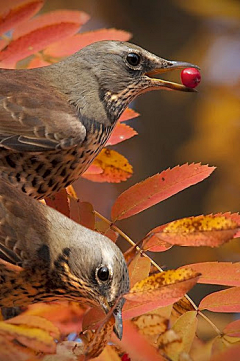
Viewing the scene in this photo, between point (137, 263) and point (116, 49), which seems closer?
point (137, 263)

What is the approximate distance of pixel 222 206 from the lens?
2316mm

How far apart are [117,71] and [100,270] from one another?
494mm

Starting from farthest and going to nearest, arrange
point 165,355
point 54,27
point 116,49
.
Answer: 1. point 116,49
2. point 54,27
3. point 165,355

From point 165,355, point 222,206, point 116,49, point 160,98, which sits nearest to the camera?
point 165,355

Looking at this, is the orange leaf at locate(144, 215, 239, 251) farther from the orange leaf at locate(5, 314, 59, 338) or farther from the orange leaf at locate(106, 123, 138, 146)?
the orange leaf at locate(106, 123, 138, 146)

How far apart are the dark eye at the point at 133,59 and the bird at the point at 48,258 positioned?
1.37ft

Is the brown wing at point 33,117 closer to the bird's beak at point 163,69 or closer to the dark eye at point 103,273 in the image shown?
the bird's beak at point 163,69

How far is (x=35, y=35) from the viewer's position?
1163 mm

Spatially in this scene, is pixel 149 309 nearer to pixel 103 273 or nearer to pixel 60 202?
→ pixel 103 273

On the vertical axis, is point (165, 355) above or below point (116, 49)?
below

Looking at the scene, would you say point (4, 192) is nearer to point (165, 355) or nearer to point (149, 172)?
point (165, 355)

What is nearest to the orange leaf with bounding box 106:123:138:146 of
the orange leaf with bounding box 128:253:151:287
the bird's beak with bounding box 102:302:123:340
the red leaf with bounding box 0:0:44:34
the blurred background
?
the red leaf with bounding box 0:0:44:34

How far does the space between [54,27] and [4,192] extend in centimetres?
33

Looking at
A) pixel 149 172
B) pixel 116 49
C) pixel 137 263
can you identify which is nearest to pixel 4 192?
pixel 137 263
